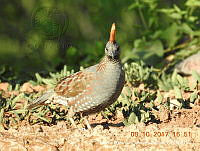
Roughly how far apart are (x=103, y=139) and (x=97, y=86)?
0.94m

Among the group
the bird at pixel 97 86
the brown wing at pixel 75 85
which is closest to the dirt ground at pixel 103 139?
the bird at pixel 97 86

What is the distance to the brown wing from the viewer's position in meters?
6.43

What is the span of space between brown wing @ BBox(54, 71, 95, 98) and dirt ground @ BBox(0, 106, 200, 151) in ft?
2.41

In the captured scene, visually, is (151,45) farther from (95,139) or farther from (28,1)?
(95,139)

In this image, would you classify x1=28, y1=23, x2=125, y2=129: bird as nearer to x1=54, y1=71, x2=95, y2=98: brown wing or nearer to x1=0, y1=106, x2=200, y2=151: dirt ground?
x1=54, y1=71, x2=95, y2=98: brown wing

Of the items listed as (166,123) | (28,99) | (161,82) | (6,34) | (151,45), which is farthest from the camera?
(6,34)

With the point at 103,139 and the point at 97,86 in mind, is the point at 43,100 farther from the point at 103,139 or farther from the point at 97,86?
the point at 103,139

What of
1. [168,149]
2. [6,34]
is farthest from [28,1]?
[168,149]

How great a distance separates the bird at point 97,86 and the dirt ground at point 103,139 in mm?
485

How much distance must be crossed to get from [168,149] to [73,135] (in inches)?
42.1

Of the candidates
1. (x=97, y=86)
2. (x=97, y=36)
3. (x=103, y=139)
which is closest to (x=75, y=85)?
(x=97, y=86)

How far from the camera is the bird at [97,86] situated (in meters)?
6.14

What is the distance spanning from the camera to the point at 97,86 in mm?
6246

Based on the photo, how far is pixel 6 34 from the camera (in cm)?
1281
